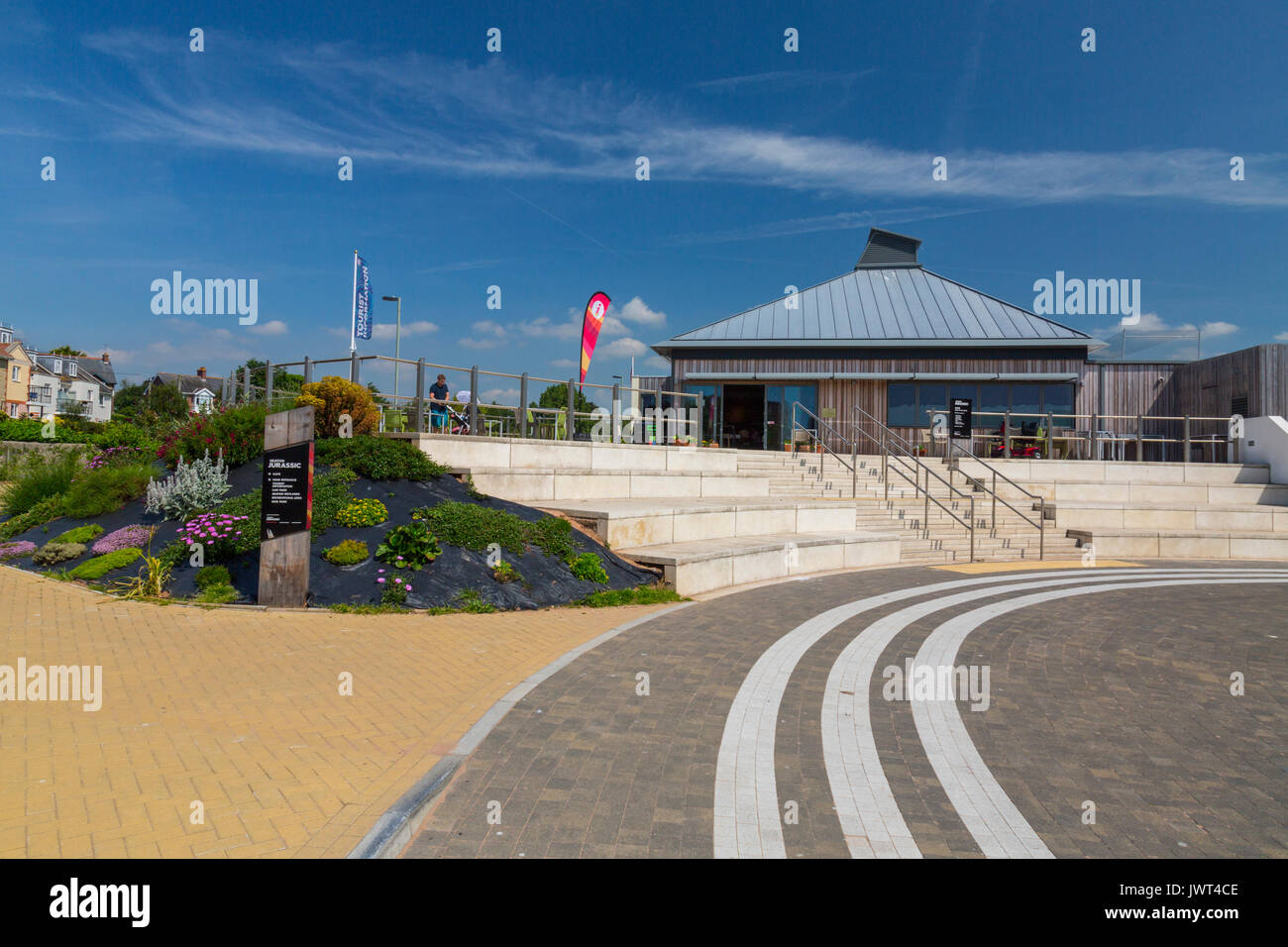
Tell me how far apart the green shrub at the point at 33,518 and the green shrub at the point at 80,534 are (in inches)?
56.3

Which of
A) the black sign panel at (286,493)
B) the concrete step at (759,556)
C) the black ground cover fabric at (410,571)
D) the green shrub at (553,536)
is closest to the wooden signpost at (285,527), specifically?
the black sign panel at (286,493)

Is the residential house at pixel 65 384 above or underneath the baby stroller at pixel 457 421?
above

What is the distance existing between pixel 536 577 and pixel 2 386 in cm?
6713

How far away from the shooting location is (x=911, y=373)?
26.4m

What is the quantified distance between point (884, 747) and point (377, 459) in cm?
919

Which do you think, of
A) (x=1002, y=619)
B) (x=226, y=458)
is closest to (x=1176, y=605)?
(x=1002, y=619)

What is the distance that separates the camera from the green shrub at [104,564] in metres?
9.77

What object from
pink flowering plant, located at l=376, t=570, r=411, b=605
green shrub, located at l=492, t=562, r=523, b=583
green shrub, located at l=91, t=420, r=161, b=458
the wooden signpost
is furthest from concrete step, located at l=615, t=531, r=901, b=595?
green shrub, located at l=91, t=420, r=161, b=458

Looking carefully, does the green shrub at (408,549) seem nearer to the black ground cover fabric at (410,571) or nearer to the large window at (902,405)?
the black ground cover fabric at (410,571)

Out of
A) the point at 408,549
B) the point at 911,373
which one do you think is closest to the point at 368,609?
the point at 408,549

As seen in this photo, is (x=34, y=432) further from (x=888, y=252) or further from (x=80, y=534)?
(x=888, y=252)

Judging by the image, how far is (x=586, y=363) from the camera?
1914 centimetres
